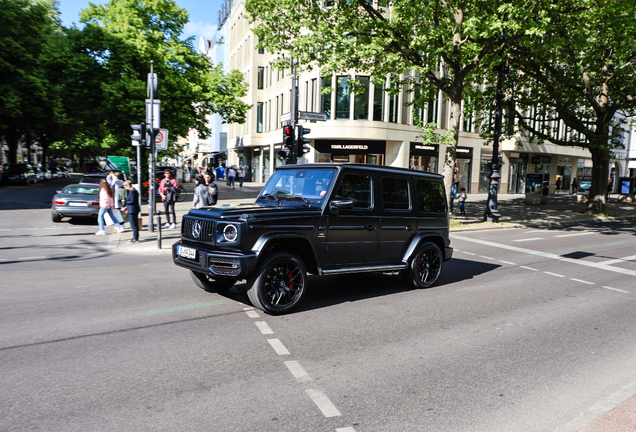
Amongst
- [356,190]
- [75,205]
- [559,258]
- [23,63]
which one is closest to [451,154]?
[559,258]

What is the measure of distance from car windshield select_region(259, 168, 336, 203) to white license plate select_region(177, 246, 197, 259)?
1365 millimetres

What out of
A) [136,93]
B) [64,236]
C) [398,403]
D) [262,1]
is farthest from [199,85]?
[398,403]

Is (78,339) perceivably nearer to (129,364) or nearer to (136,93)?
(129,364)

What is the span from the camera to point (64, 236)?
537 inches

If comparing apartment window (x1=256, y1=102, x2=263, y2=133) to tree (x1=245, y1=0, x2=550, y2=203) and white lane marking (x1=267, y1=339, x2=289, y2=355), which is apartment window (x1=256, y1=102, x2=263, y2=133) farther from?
white lane marking (x1=267, y1=339, x2=289, y2=355)

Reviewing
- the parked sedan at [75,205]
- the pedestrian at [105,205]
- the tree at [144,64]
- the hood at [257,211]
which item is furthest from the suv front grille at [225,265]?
the tree at [144,64]

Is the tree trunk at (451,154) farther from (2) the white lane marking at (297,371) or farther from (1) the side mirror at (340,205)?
(2) the white lane marking at (297,371)

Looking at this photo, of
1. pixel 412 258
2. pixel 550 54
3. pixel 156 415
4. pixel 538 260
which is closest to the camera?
pixel 156 415

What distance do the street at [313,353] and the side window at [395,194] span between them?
135 centimetres

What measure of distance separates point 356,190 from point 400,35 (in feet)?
38.7

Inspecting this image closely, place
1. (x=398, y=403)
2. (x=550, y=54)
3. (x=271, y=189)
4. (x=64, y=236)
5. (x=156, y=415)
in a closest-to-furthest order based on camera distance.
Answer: (x=156, y=415), (x=398, y=403), (x=271, y=189), (x=64, y=236), (x=550, y=54)

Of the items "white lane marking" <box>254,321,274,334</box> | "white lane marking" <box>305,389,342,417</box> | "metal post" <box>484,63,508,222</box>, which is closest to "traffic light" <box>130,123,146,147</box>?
"white lane marking" <box>254,321,274,334</box>

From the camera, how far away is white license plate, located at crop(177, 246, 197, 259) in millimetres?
6148

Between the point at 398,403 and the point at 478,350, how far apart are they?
1.65 meters
